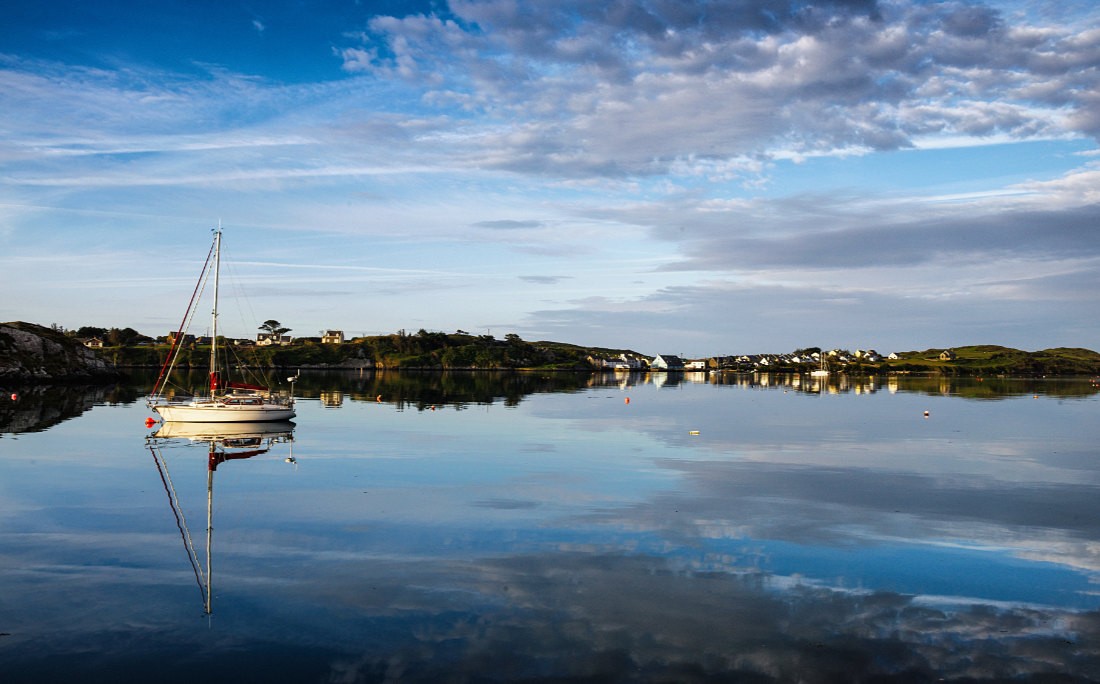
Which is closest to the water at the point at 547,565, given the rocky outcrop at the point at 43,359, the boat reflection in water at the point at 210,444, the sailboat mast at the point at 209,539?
the sailboat mast at the point at 209,539

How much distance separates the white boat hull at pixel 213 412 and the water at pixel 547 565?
31.2ft

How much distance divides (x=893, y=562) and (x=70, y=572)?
21358 millimetres

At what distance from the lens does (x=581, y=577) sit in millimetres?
18906

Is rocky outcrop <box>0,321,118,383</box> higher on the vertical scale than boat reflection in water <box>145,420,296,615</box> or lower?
higher

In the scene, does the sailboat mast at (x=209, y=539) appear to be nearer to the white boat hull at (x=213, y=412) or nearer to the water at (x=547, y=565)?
the water at (x=547, y=565)

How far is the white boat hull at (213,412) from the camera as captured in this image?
54.0 metres

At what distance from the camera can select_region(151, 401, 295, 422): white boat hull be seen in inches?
2125

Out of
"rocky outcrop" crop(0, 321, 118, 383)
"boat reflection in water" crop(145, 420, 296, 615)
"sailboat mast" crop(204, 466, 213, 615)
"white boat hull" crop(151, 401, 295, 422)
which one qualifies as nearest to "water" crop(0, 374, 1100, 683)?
"sailboat mast" crop(204, 466, 213, 615)

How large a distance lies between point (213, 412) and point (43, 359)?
266ft

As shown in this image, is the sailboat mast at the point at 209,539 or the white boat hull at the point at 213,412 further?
the white boat hull at the point at 213,412

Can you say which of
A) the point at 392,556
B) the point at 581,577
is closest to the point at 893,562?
the point at 581,577

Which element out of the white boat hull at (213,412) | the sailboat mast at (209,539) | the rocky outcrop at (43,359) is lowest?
the sailboat mast at (209,539)

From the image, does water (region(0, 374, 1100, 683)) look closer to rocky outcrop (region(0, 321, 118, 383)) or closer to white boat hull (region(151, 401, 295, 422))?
white boat hull (region(151, 401, 295, 422))

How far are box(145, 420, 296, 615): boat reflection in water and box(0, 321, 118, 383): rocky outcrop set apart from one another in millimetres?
66458
